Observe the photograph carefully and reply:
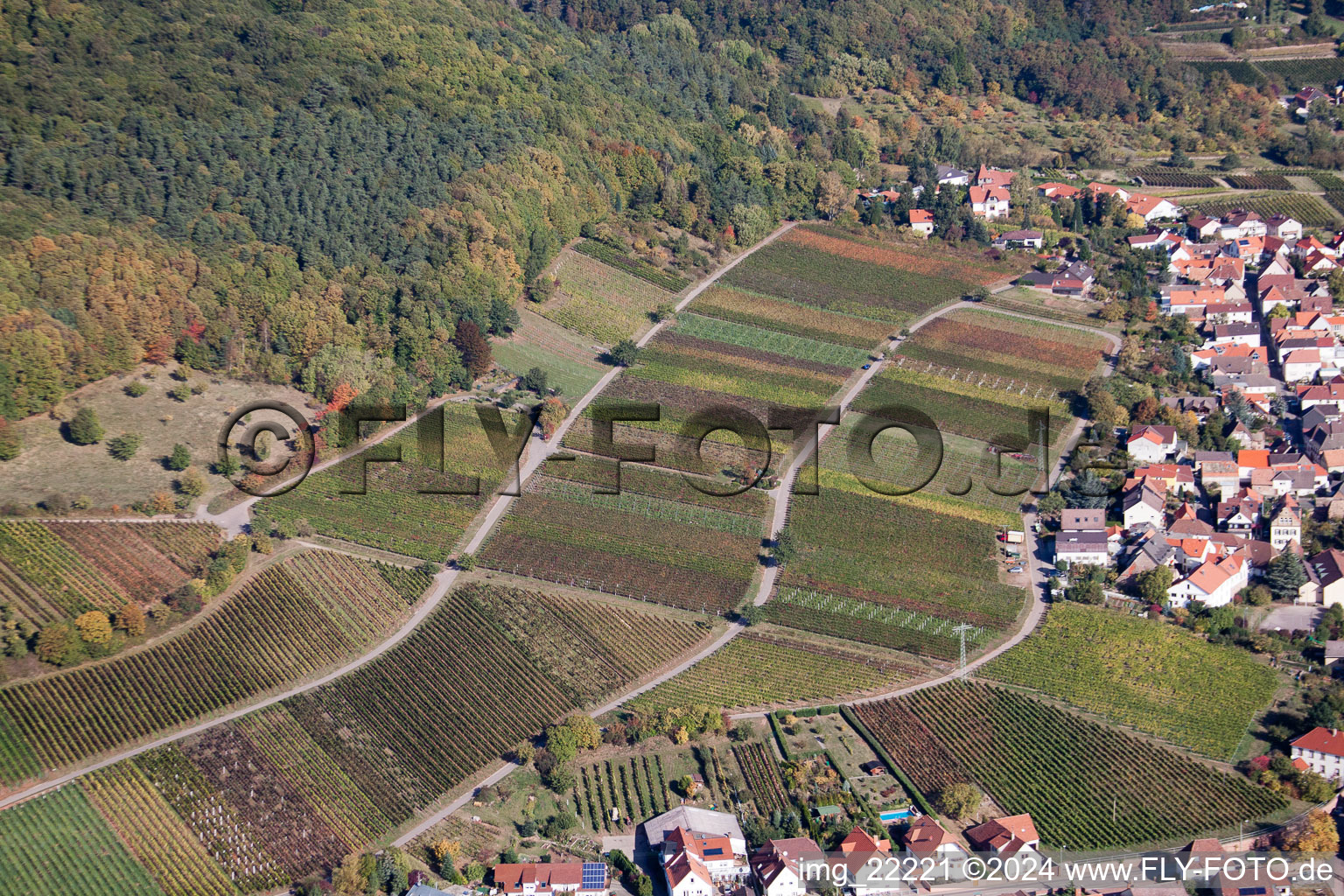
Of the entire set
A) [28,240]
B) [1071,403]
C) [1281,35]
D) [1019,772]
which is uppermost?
[1281,35]

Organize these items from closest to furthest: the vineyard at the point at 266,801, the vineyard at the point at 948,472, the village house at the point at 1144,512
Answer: the vineyard at the point at 266,801
the village house at the point at 1144,512
the vineyard at the point at 948,472

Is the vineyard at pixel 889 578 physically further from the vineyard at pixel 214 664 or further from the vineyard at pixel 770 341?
the vineyard at pixel 214 664

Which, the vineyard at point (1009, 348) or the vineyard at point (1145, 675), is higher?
the vineyard at point (1009, 348)

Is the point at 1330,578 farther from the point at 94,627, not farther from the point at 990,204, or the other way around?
the point at 94,627

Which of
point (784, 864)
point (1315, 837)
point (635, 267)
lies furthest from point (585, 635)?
point (635, 267)

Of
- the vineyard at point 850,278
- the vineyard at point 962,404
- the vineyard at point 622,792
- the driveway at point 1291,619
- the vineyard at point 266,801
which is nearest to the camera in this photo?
the vineyard at point 266,801

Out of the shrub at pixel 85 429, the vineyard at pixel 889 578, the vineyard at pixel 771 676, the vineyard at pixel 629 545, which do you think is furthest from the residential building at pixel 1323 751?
the shrub at pixel 85 429

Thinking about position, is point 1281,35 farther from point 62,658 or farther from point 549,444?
point 62,658

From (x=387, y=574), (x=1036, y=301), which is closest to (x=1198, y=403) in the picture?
(x=1036, y=301)
